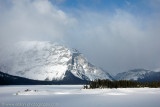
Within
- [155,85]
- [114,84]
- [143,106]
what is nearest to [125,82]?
[114,84]

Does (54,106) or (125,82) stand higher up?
(125,82)

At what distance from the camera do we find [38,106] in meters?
50.6

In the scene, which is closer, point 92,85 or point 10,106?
point 10,106

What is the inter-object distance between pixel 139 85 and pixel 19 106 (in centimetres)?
11334

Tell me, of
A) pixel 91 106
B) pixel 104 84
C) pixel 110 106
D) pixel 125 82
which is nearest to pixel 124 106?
pixel 110 106

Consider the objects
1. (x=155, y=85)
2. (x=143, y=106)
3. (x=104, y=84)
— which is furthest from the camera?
(x=155, y=85)

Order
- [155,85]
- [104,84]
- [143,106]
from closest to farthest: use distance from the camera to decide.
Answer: [143,106] < [104,84] < [155,85]

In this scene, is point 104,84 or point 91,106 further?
point 104,84

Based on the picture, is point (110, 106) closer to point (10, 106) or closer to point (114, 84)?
point (10, 106)

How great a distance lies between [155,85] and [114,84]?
28531mm

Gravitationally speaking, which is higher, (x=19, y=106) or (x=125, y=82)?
(x=125, y=82)

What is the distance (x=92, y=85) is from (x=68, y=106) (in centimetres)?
9060

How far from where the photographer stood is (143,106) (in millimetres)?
48656

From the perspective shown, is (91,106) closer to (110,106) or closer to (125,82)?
(110,106)
